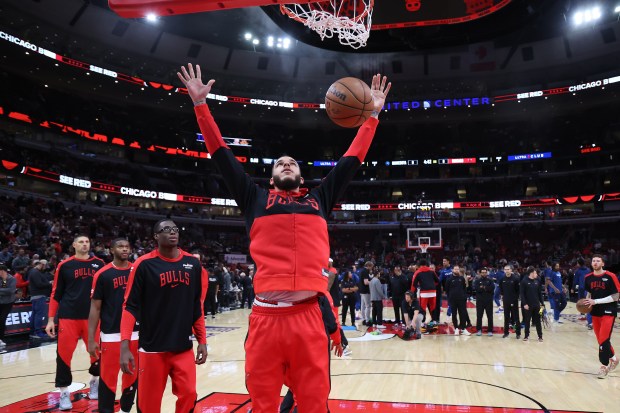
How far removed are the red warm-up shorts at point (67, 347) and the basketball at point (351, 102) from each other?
388cm

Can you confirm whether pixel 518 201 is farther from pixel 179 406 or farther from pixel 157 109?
pixel 179 406

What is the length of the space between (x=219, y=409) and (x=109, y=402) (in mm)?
1320

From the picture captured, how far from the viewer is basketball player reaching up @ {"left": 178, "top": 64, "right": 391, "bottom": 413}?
259 cm

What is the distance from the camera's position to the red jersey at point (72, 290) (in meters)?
5.96

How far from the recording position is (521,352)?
10.1m

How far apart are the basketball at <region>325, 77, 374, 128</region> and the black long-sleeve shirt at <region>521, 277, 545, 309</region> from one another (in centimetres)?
936

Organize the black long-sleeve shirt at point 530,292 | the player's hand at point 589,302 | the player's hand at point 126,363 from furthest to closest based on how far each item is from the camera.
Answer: the black long-sleeve shirt at point 530,292
the player's hand at point 589,302
the player's hand at point 126,363

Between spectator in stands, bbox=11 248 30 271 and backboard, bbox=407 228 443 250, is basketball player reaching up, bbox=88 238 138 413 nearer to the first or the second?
spectator in stands, bbox=11 248 30 271

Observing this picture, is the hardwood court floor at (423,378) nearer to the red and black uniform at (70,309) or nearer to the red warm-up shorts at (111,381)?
the red and black uniform at (70,309)

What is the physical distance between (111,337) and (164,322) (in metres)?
1.56

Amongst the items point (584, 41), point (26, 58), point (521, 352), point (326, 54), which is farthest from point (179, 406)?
point (584, 41)

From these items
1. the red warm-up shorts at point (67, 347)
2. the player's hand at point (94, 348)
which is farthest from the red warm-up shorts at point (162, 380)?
the red warm-up shorts at point (67, 347)

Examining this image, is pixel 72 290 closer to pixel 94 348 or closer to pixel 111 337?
pixel 94 348

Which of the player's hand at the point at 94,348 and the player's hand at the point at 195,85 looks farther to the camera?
the player's hand at the point at 94,348
